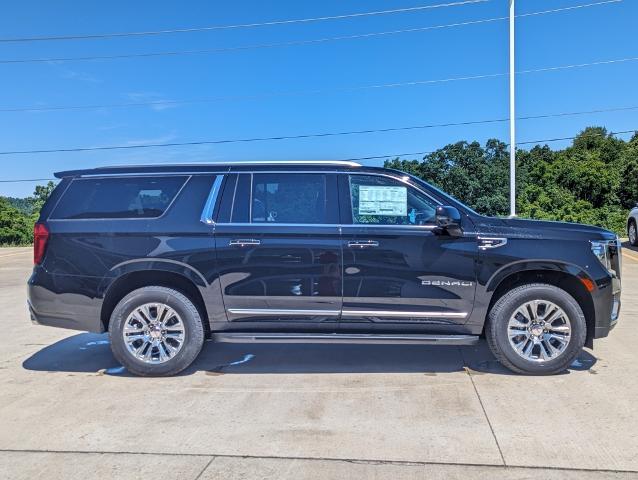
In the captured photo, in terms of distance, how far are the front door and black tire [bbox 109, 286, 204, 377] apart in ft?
4.70

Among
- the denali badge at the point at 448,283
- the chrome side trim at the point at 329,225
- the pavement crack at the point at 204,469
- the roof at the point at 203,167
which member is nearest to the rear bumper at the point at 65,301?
the roof at the point at 203,167

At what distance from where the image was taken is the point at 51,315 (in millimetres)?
5293

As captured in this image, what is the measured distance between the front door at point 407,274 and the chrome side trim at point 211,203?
50.5 inches

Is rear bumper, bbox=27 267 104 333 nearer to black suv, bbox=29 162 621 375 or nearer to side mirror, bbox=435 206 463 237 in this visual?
black suv, bbox=29 162 621 375

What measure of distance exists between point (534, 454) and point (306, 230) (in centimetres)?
265

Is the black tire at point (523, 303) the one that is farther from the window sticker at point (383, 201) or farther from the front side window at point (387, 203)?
the window sticker at point (383, 201)

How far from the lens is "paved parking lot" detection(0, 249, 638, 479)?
11.1 ft

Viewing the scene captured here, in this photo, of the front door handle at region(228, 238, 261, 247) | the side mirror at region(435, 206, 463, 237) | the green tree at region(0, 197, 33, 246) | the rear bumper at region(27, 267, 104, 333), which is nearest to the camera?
the side mirror at region(435, 206, 463, 237)

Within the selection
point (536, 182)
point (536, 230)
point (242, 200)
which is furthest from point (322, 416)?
point (536, 182)

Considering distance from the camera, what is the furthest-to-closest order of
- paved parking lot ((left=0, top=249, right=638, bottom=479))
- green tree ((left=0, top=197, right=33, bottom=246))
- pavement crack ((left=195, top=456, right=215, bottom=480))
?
green tree ((left=0, top=197, right=33, bottom=246)) → paved parking lot ((left=0, top=249, right=638, bottom=479)) → pavement crack ((left=195, top=456, right=215, bottom=480))

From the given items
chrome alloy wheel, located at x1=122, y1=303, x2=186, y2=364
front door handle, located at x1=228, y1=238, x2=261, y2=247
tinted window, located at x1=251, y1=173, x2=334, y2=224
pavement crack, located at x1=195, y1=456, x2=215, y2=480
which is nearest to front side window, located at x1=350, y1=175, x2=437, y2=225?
tinted window, located at x1=251, y1=173, x2=334, y2=224

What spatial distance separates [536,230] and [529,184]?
31814mm

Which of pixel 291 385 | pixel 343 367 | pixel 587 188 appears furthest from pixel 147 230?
pixel 587 188

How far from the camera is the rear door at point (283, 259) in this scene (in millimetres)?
5098
